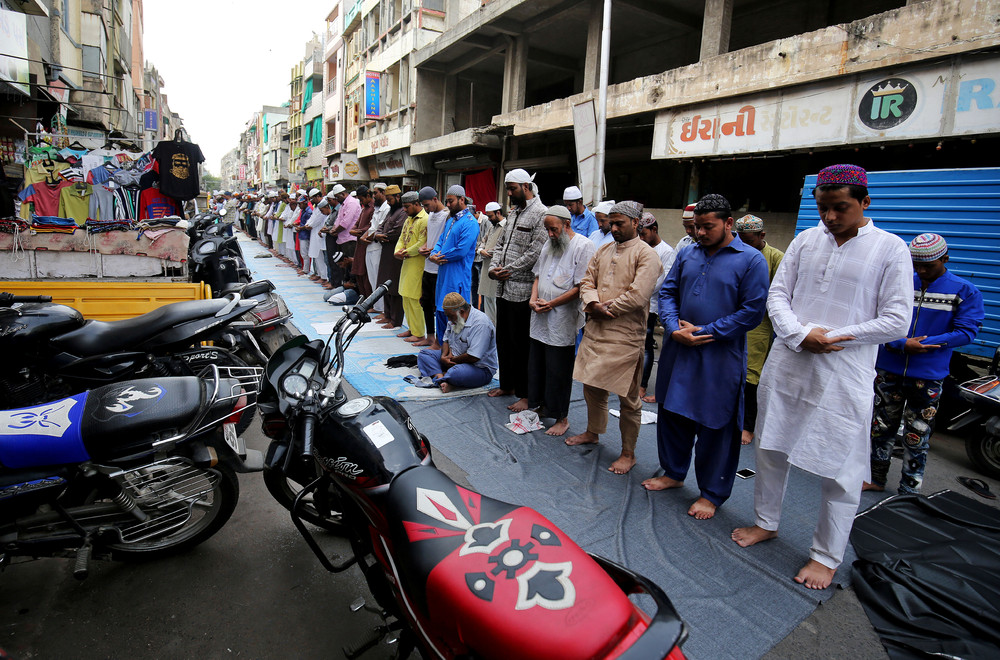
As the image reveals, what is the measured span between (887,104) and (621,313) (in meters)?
5.76

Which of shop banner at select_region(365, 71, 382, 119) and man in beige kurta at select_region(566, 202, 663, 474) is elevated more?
shop banner at select_region(365, 71, 382, 119)

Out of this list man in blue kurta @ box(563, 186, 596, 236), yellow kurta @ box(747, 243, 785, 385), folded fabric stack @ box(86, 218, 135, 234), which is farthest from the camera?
man in blue kurta @ box(563, 186, 596, 236)

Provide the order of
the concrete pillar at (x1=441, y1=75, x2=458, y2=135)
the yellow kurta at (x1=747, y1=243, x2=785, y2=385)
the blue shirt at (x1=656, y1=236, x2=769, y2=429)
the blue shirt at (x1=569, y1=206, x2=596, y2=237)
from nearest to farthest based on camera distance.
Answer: the blue shirt at (x1=656, y1=236, x2=769, y2=429) < the yellow kurta at (x1=747, y1=243, x2=785, y2=385) < the blue shirt at (x1=569, y1=206, x2=596, y2=237) < the concrete pillar at (x1=441, y1=75, x2=458, y2=135)

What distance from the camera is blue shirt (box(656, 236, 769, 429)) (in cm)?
299

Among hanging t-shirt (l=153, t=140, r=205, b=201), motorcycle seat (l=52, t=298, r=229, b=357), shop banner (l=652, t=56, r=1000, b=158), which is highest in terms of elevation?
shop banner (l=652, t=56, r=1000, b=158)

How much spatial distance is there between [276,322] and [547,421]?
245 cm

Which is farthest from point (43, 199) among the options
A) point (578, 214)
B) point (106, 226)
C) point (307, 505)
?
point (307, 505)

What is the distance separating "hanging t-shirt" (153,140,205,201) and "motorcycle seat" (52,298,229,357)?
235 inches

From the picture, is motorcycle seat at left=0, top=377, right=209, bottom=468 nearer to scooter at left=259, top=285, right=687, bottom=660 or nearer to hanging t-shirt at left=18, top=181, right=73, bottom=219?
scooter at left=259, top=285, right=687, bottom=660

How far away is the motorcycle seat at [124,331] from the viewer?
3244 mm

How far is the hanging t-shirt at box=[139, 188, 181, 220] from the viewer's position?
866 centimetres

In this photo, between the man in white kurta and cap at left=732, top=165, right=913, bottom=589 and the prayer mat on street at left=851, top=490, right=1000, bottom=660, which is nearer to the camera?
the prayer mat on street at left=851, top=490, right=1000, bottom=660

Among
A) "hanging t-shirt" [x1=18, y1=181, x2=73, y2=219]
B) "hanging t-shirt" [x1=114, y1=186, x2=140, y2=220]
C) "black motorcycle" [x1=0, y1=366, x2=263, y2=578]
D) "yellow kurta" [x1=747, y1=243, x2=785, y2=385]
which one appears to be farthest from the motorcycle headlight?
"hanging t-shirt" [x1=18, y1=181, x2=73, y2=219]

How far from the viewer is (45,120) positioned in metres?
15.2
